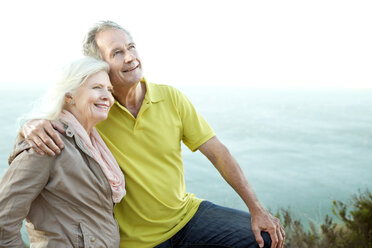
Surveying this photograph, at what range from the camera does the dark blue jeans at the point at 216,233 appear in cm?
197

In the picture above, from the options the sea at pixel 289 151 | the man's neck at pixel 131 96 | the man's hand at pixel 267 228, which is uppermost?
the man's neck at pixel 131 96

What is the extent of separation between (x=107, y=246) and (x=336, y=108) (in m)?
19.5

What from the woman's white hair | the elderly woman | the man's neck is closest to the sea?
the man's neck

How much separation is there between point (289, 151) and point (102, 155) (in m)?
12.3

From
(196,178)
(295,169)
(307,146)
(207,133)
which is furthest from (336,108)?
(207,133)

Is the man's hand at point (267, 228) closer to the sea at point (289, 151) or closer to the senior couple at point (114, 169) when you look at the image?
the senior couple at point (114, 169)

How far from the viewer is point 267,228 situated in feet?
6.34

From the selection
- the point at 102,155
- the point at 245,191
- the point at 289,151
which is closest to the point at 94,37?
the point at 102,155

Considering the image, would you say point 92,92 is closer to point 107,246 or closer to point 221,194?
point 107,246

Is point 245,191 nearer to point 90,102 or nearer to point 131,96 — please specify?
point 131,96

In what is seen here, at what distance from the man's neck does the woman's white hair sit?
1.01 ft

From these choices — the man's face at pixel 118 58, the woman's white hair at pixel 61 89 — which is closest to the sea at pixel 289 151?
the man's face at pixel 118 58

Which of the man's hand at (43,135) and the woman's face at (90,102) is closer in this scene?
the man's hand at (43,135)

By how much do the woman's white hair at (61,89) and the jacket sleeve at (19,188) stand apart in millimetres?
236
